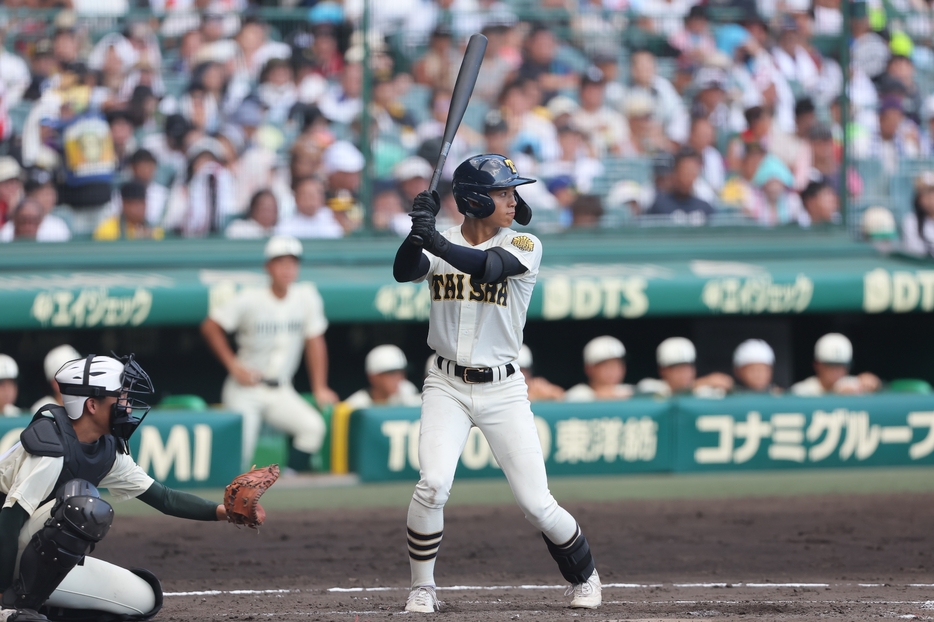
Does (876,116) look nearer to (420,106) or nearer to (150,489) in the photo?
(420,106)

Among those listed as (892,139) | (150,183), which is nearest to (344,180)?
(150,183)

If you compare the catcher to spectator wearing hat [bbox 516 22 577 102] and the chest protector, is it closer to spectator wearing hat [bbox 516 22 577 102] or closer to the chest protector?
the chest protector

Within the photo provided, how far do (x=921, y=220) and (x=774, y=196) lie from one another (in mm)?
1183

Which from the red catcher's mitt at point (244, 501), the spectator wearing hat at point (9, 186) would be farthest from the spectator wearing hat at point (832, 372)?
the spectator wearing hat at point (9, 186)

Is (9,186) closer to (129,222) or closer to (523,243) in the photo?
(129,222)

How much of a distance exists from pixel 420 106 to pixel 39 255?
3060 mm

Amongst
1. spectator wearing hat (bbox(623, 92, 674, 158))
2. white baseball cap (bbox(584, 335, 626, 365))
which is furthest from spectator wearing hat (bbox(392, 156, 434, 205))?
white baseball cap (bbox(584, 335, 626, 365))

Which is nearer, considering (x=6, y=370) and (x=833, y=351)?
(x=6, y=370)

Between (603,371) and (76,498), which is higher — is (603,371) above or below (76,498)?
below

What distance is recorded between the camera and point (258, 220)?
950 cm

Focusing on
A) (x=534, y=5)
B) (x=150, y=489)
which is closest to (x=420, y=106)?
(x=534, y=5)

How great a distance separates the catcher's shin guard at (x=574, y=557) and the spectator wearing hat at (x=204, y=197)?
5.07 meters

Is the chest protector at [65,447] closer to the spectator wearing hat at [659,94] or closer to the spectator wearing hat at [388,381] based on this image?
the spectator wearing hat at [388,381]

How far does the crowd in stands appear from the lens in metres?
9.39
